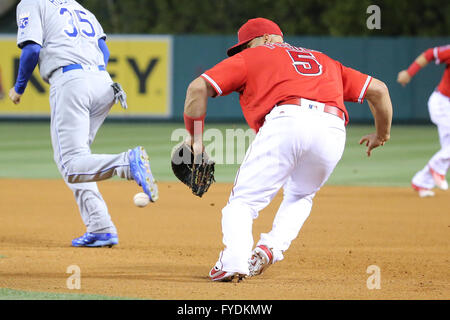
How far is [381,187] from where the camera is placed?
10844 mm

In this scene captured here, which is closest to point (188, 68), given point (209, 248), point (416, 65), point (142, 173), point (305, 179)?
point (416, 65)

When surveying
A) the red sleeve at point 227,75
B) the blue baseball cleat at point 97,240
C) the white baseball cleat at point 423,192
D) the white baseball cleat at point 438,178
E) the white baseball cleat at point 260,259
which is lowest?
the white baseball cleat at point 260,259

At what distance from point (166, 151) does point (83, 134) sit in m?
8.70

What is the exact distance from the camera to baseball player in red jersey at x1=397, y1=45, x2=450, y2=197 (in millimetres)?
9906

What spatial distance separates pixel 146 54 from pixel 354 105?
18.0 ft

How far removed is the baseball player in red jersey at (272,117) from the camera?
4.86 meters

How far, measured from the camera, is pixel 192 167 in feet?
17.7

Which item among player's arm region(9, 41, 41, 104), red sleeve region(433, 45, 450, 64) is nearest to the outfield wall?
red sleeve region(433, 45, 450, 64)

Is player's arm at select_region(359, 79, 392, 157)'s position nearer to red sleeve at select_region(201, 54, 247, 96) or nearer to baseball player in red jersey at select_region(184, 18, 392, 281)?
baseball player in red jersey at select_region(184, 18, 392, 281)

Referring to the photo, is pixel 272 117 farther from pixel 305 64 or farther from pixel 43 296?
pixel 43 296

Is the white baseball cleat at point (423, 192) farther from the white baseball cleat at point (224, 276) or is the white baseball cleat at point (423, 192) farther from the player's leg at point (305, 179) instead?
the white baseball cleat at point (224, 276)

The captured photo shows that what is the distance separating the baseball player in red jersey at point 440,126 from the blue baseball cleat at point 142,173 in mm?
4962

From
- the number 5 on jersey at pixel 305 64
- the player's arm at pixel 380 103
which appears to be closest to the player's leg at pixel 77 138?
the number 5 on jersey at pixel 305 64

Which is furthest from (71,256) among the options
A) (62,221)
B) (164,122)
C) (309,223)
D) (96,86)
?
(164,122)
